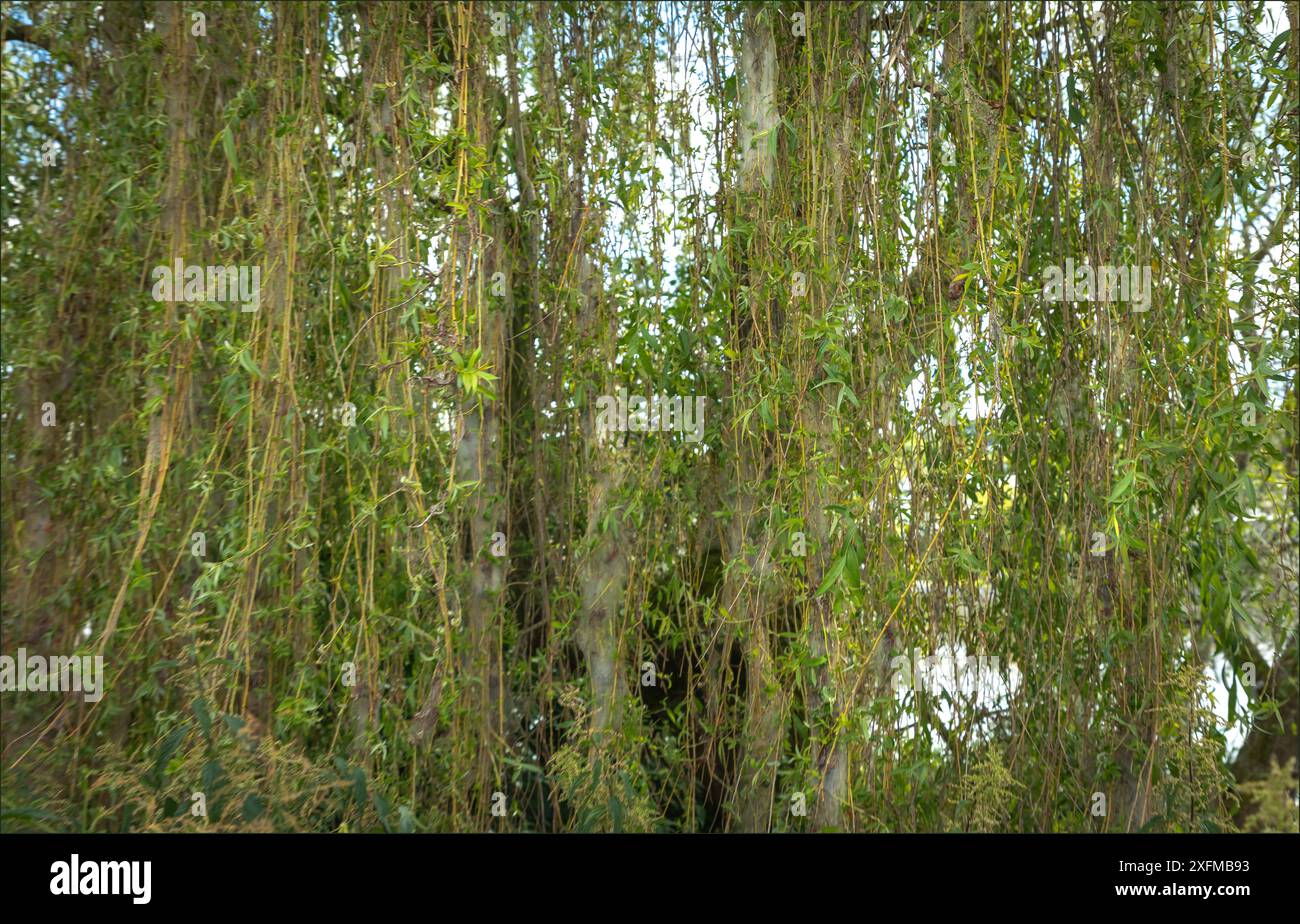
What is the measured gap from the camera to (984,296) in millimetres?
1761

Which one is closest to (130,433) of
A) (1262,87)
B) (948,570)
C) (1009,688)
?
(948,570)

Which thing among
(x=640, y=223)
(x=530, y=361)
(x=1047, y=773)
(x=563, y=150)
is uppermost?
(x=563, y=150)

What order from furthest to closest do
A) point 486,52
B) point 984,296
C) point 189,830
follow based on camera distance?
point 486,52
point 984,296
point 189,830

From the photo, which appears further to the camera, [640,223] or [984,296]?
[640,223]

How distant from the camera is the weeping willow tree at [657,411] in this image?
1741 mm

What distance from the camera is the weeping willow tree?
1.74 m

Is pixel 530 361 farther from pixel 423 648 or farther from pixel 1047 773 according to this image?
pixel 1047 773

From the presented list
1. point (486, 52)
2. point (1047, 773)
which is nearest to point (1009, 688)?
point (1047, 773)

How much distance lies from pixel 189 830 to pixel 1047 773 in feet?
4.61

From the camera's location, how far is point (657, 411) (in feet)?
6.23

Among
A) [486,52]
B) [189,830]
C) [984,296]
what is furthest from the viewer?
[486,52]

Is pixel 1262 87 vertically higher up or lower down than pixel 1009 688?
higher up

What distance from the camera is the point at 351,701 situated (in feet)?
5.90

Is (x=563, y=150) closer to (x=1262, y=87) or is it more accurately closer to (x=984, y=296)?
(x=984, y=296)
